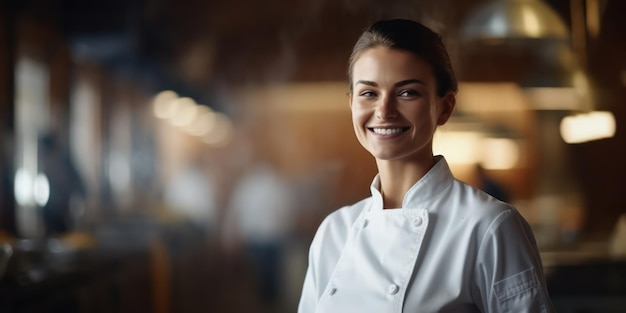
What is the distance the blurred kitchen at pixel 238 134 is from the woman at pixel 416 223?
273 cm

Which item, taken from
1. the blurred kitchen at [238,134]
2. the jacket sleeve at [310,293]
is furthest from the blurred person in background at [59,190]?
the jacket sleeve at [310,293]

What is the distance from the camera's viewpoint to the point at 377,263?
2.78ft

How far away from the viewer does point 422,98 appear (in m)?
0.81

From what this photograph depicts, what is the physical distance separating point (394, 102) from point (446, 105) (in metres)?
0.07

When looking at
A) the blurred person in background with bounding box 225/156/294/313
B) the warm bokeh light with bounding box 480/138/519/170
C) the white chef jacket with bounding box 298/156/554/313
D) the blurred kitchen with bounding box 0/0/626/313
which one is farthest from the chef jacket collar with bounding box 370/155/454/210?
the blurred person in background with bounding box 225/156/294/313

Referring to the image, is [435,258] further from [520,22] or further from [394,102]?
[520,22]

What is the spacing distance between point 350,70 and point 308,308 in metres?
0.28

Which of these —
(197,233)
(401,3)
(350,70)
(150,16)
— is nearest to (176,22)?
(150,16)

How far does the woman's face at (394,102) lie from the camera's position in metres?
0.81

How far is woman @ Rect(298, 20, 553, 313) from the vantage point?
77 cm

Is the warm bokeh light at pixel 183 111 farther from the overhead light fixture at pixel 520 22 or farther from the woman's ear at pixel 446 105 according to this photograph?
the woman's ear at pixel 446 105

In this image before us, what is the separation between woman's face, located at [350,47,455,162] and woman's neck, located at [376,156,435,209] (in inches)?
0.9

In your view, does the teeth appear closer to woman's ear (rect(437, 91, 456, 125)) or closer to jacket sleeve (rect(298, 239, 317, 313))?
woman's ear (rect(437, 91, 456, 125))

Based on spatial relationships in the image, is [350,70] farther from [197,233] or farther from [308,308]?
[197,233]
